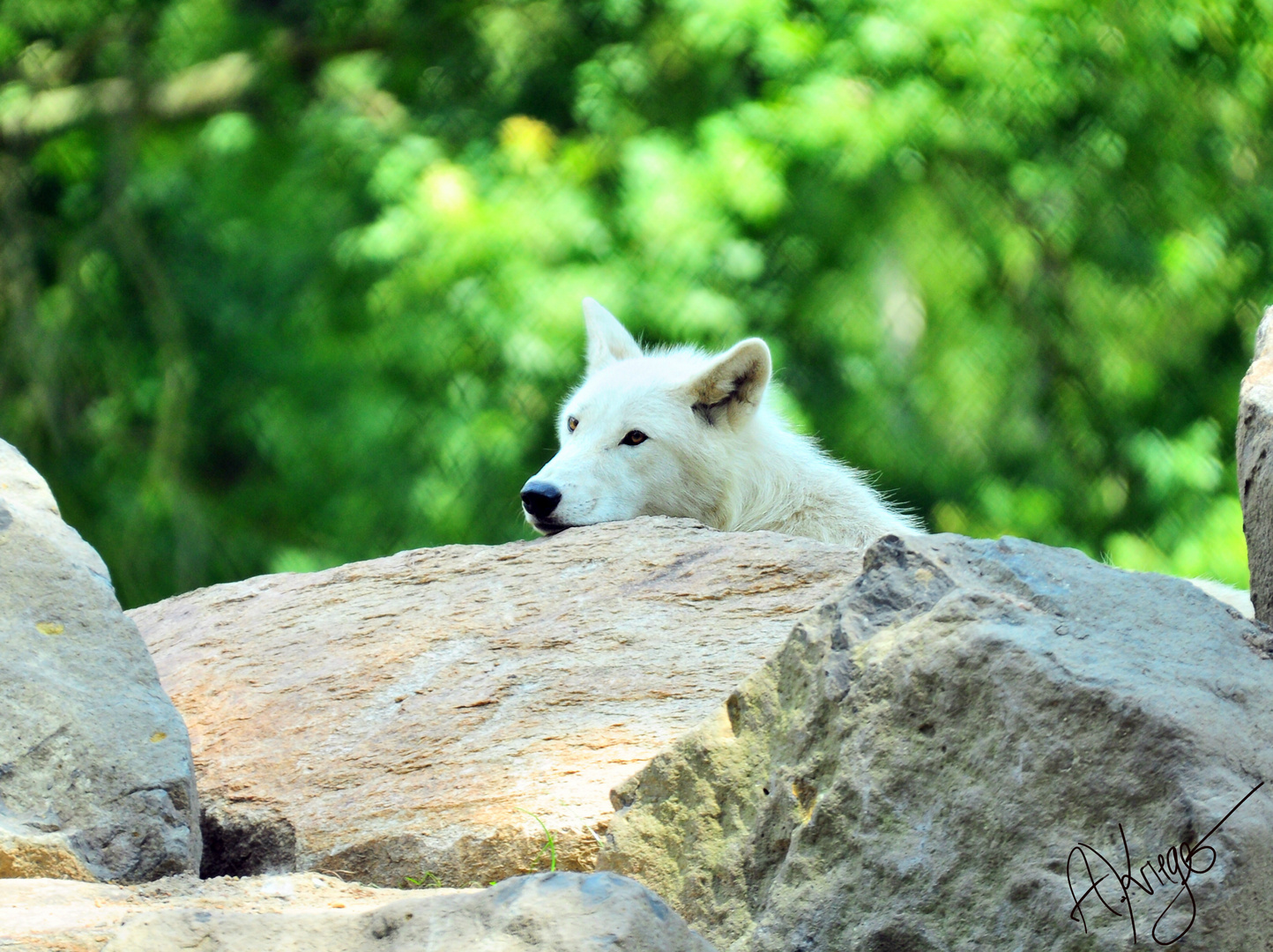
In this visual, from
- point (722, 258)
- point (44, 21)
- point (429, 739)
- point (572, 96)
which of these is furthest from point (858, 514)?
point (44, 21)

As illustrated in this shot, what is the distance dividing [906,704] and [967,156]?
826 cm

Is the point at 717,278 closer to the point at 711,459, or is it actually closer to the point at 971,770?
the point at 711,459

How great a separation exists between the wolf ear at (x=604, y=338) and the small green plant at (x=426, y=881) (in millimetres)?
3267

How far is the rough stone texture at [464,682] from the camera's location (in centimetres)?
246

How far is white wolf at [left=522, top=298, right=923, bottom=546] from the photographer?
15.1 ft

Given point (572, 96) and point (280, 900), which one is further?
point (572, 96)

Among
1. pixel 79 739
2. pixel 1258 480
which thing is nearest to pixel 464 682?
pixel 79 739

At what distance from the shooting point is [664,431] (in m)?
4.77

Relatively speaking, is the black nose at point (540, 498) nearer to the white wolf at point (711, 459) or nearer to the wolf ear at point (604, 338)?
the white wolf at point (711, 459)


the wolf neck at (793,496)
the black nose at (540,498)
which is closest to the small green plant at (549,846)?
the black nose at (540,498)

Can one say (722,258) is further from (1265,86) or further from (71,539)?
(71,539)

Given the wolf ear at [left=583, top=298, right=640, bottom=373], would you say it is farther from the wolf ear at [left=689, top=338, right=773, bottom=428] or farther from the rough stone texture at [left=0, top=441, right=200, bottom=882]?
the rough stone texture at [left=0, top=441, right=200, bottom=882]

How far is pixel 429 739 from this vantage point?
9.05 feet
